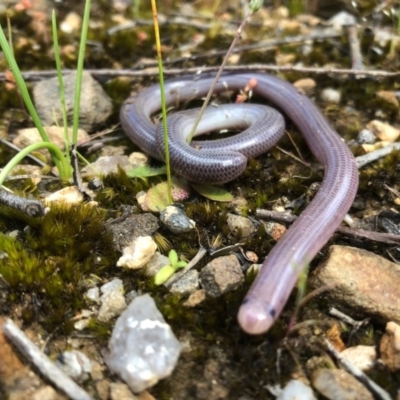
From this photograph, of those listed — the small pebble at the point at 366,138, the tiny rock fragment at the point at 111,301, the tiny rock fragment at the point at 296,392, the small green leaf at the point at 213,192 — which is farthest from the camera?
the small pebble at the point at 366,138

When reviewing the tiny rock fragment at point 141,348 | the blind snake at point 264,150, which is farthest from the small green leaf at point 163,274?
the blind snake at point 264,150

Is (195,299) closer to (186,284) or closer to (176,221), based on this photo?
(186,284)

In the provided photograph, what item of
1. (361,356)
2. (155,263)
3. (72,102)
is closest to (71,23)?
(72,102)

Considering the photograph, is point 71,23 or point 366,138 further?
point 71,23

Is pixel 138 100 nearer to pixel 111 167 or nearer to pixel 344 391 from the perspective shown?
pixel 111 167

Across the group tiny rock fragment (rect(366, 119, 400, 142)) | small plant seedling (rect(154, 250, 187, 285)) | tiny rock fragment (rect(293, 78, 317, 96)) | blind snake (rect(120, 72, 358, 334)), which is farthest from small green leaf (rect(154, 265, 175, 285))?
tiny rock fragment (rect(293, 78, 317, 96))

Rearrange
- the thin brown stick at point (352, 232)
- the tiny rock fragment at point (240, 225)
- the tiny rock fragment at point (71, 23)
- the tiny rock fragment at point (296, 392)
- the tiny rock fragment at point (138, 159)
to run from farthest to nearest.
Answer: the tiny rock fragment at point (71, 23) < the tiny rock fragment at point (138, 159) < the tiny rock fragment at point (240, 225) < the thin brown stick at point (352, 232) < the tiny rock fragment at point (296, 392)

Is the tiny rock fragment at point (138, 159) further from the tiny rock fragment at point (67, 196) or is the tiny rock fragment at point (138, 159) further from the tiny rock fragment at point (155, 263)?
the tiny rock fragment at point (155, 263)

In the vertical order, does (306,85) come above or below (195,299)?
above
